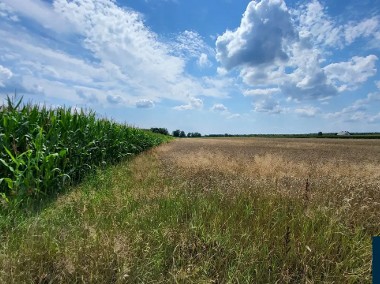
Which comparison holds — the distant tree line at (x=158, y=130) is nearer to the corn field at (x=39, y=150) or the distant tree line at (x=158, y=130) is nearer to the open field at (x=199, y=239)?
the corn field at (x=39, y=150)

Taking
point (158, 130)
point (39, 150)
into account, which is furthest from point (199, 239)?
point (158, 130)

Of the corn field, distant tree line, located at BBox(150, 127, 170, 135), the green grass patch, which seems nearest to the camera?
the green grass patch

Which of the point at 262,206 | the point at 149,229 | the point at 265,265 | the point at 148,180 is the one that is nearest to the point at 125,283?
the point at 149,229

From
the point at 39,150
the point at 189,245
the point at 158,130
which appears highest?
the point at 158,130

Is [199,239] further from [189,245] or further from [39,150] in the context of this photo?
[39,150]

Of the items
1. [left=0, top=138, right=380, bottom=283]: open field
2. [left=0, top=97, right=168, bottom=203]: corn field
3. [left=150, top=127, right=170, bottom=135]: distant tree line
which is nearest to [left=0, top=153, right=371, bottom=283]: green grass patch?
[left=0, top=138, right=380, bottom=283]: open field

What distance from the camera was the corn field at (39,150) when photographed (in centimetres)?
601

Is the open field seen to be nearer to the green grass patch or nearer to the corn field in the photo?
the green grass patch

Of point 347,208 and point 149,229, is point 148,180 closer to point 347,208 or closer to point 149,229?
point 149,229

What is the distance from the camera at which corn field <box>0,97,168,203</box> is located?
19.7 feet

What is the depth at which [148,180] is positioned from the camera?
7.45m

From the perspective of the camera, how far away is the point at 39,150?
Result: 662 cm

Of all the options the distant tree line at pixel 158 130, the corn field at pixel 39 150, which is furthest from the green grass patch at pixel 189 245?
the distant tree line at pixel 158 130

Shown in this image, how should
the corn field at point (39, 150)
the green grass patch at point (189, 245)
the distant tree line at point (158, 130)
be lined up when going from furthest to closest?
the distant tree line at point (158, 130) < the corn field at point (39, 150) < the green grass patch at point (189, 245)
